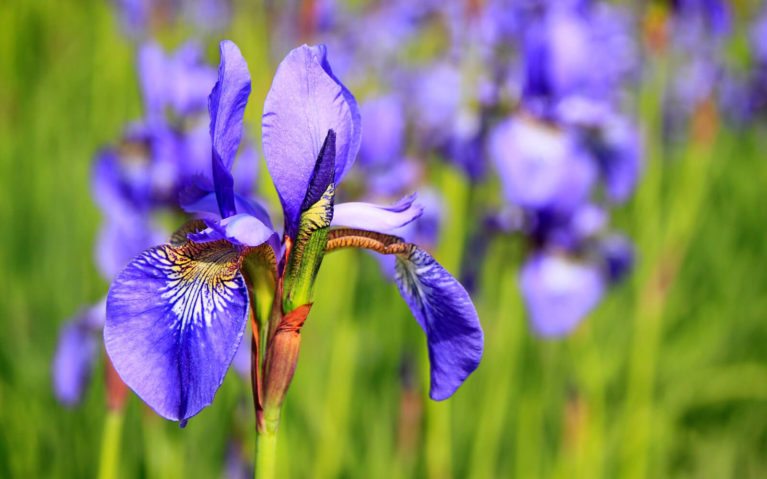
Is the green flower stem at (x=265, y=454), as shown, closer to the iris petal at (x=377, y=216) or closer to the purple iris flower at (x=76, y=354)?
the iris petal at (x=377, y=216)

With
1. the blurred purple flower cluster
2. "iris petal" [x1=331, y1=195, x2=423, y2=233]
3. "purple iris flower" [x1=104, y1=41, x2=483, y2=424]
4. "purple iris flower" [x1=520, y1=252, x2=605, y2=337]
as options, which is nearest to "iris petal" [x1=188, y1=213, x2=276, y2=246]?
"purple iris flower" [x1=104, y1=41, x2=483, y2=424]

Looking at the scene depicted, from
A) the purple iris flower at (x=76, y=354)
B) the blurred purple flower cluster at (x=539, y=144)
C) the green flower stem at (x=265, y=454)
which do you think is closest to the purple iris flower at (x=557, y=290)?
the blurred purple flower cluster at (x=539, y=144)

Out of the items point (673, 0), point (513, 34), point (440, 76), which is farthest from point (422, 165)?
point (673, 0)

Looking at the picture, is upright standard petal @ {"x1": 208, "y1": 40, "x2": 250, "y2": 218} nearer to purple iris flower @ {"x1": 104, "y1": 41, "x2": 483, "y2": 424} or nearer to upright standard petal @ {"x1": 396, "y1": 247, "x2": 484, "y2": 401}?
purple iris flower @ {"x1": 104, "y1": 41, "x2": 483, "y2": 424}

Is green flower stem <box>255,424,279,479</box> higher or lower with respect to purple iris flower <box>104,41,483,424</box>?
lower

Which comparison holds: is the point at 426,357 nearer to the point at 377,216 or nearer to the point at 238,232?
the point at 377,216

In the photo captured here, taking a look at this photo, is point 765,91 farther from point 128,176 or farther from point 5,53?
point 5,53

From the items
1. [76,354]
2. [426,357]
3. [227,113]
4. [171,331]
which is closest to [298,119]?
[227,113]
